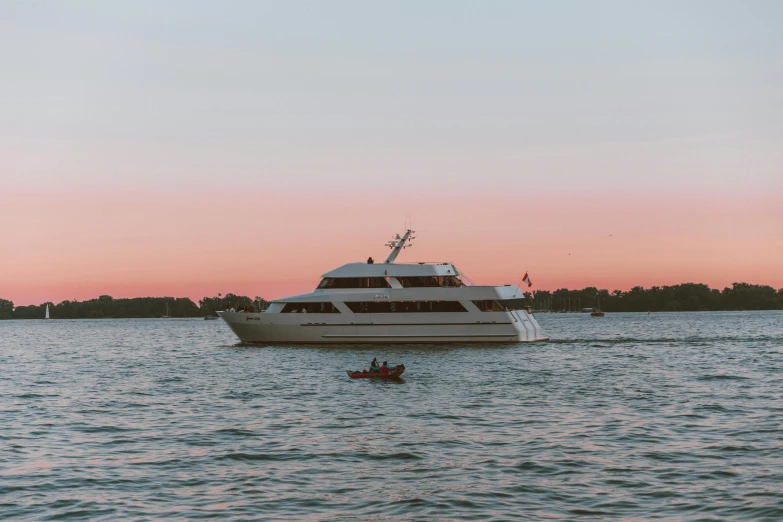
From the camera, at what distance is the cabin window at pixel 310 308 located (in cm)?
6134

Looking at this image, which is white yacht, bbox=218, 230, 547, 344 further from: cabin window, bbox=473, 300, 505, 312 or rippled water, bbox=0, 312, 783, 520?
rippled water, bbox=0, 312, 783, 520

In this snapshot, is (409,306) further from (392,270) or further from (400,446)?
(400,446)

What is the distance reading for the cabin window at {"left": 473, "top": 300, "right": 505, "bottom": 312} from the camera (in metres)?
60.8

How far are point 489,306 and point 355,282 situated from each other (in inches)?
370

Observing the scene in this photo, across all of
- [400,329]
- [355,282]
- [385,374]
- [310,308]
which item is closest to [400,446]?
[385,374]

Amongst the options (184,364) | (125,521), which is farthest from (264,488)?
(184,364)

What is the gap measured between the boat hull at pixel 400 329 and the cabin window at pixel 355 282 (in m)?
2.19

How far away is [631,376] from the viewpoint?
41.8 m

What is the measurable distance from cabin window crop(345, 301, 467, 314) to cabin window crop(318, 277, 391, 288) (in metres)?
1.24

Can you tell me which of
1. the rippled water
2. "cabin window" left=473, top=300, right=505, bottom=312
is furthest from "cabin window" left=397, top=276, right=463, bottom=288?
the rippled water

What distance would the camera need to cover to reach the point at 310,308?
61719 mm

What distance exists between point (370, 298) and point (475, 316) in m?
7.24

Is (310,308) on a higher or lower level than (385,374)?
higher

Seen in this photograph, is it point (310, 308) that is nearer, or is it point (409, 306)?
point (409, 306)
